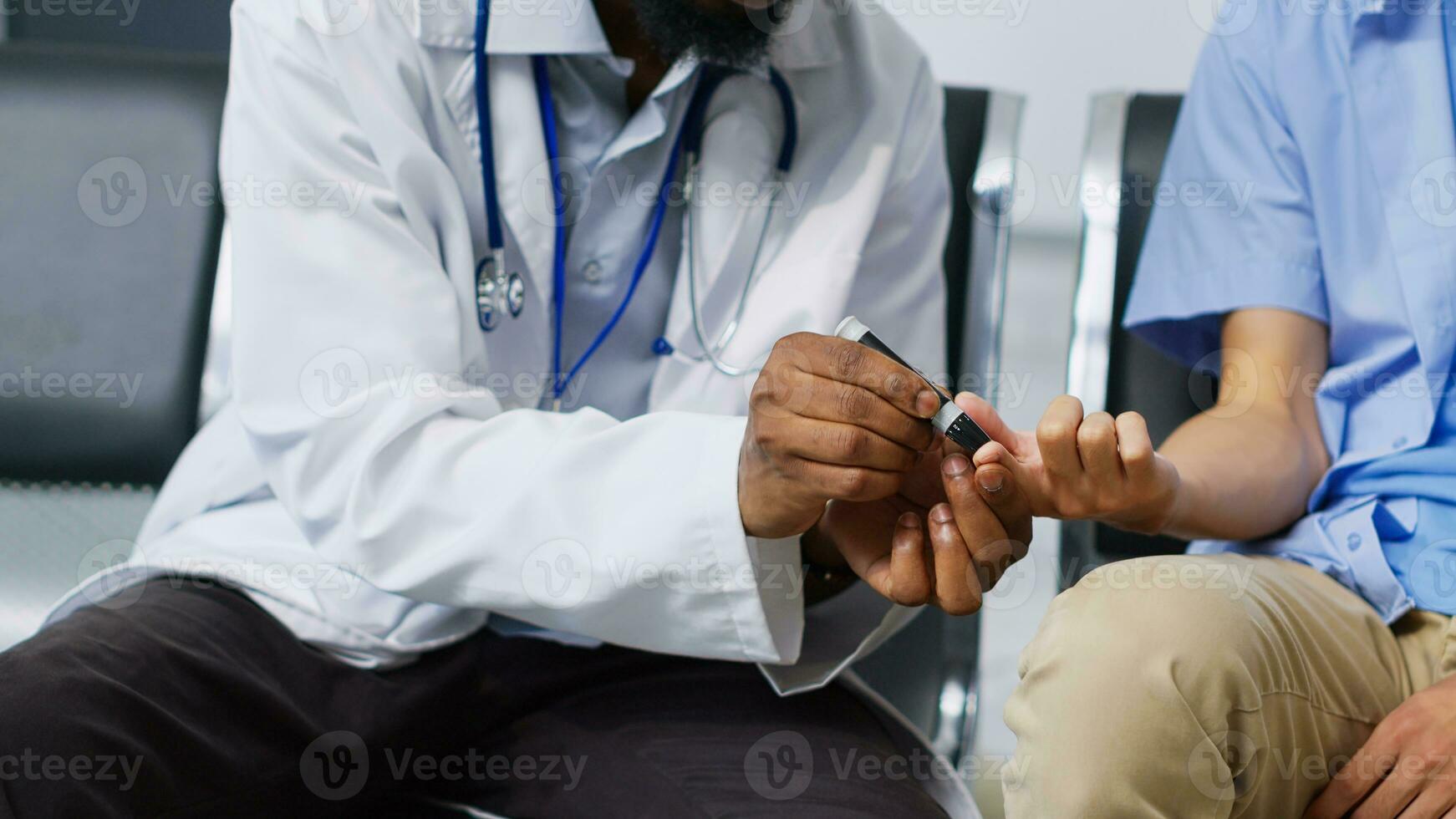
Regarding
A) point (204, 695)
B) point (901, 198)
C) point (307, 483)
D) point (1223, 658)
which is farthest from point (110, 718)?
point (901, 198)

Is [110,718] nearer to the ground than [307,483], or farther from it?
nearer to the ground

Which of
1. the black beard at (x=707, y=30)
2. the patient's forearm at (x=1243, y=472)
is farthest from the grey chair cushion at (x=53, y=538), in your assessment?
the patient's forearm at (x=1243, y=472)

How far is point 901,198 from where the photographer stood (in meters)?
1.21

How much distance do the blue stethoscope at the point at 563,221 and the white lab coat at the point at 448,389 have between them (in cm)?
1

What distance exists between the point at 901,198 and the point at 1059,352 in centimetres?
79

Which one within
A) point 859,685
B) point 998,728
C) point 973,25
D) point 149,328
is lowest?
point 998,728

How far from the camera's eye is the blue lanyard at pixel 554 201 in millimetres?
1014

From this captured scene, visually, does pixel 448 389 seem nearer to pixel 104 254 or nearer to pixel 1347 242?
pixel 104 254

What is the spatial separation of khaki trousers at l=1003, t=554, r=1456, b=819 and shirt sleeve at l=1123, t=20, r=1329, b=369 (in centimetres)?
36

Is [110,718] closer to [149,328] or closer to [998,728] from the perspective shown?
[149,328]

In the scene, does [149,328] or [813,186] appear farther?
[149,328]

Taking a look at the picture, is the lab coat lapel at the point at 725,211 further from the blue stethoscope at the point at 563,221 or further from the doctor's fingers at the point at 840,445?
the doctor's fingers at the point at 840,445

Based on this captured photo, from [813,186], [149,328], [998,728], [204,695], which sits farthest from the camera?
[998,728]

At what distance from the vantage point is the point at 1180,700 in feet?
2.17
